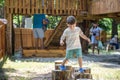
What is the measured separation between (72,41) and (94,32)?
40.1 feet

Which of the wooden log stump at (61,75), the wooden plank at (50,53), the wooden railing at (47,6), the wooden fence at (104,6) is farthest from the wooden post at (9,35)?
the wooden log stump at (61,75)

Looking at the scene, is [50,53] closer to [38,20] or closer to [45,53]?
[45,53]

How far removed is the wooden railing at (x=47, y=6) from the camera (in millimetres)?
18547

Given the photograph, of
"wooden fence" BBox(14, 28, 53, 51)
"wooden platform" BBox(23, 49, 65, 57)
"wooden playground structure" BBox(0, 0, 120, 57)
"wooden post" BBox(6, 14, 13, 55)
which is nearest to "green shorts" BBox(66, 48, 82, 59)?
"wooden playground structure" BBox(0, 0, 120, 57)

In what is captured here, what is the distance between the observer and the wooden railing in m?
18.5

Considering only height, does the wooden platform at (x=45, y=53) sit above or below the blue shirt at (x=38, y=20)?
below

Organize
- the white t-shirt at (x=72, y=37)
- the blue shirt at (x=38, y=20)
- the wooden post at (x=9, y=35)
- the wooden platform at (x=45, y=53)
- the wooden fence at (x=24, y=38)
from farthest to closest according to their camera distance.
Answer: the wooden fence at (x=24, y=38)
the blue shirt at (x=38, y=20)
the wooden post at (x=9, y=35)
the wooden platform at (x=45, y=53)
the white t-shirt at (x=72, y=37)

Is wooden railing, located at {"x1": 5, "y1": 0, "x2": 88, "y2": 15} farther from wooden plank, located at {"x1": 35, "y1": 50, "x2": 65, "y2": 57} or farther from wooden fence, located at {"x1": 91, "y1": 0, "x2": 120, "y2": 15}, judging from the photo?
wooden plank, located at {"x1": 35, "y1": 50, "x2": 65, "y2": 57}

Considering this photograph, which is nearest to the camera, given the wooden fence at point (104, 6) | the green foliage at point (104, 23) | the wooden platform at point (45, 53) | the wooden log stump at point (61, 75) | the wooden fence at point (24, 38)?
the wooden log stump at point (61, 75)

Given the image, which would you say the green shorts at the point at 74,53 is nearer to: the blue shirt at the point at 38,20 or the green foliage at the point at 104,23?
the blue shirt at the point at 38,20

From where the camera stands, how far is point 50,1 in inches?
746

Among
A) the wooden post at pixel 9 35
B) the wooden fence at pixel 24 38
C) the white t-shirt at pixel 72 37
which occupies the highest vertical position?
the white t-shirt at pixel 72 37

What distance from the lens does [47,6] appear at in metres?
19.0

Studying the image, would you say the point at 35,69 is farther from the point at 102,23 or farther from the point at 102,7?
the point at 102,23
